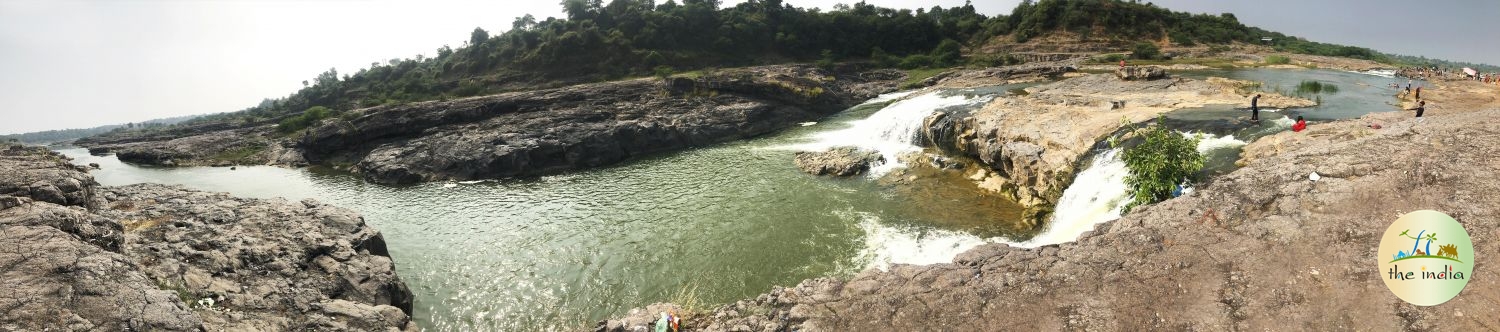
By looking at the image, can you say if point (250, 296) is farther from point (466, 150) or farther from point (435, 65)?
point (435, 65)

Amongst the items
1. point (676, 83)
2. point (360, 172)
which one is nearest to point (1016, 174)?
point (676, 83)

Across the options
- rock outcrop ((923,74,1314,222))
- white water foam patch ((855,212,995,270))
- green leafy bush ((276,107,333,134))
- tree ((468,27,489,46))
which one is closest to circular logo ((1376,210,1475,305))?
rock outcrop ((923,74,1314,222))

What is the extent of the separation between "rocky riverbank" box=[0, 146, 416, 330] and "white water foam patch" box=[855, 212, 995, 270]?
12.5 m

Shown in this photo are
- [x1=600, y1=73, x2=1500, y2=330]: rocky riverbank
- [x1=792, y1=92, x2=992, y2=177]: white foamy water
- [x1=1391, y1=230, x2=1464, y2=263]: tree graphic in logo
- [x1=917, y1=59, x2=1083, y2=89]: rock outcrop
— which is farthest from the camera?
[x1=917, y1=59, x2=1083, y2=89]: rock outcrop

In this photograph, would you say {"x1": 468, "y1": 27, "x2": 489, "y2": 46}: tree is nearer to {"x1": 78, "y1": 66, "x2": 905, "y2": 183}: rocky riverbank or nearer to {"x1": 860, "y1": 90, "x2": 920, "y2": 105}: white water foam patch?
{"x1": 78, "y1": 66, "x2": 905, "y2": 183}: rocky riverbank

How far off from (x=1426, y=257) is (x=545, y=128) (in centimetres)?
3788

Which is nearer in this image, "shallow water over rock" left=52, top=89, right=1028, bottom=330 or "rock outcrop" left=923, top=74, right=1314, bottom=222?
"shallow water over rock" left=52, top=89, right=1028, bottom=330

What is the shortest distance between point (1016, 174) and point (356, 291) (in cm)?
2237

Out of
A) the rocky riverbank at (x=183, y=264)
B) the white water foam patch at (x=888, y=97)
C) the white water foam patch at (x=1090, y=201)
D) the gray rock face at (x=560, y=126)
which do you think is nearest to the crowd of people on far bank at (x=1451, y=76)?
the white water foam patch at (x=888, y=97)

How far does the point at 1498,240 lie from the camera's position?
28.6ft

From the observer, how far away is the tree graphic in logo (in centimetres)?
857

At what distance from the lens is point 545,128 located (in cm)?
3703

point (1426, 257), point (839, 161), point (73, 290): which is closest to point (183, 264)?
point (73, 290)

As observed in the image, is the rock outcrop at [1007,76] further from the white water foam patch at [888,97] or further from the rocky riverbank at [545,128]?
the rocky riverbank at [545,128]
